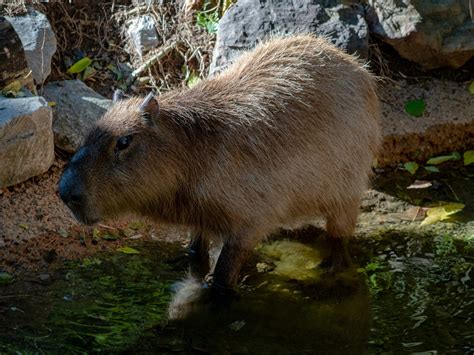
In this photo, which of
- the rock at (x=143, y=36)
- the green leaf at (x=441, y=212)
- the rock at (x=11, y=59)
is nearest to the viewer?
the rock at (x=11, y=59)

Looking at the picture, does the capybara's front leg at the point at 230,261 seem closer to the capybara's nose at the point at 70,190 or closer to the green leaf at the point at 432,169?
the capybara's nose at the point at 70,190

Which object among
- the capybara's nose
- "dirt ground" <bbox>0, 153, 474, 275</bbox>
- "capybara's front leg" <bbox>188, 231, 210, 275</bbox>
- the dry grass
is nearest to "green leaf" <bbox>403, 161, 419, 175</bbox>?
"dirt ground" <bbox>0, 153, 474, 275</bbox>

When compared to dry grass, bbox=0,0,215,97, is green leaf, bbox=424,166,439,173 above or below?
below

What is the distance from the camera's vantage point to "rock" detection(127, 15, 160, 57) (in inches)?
258

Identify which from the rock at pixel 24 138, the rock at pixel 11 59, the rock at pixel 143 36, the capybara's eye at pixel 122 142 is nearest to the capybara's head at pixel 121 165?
the capybara's eye at pixel 122 142

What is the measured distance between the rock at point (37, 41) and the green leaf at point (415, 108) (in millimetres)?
2477

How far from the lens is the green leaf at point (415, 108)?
6.36 meters

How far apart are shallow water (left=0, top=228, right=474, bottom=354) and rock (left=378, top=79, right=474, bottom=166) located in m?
1.02

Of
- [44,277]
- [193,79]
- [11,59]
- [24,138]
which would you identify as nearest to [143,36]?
[193,79]

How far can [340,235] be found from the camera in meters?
5.27

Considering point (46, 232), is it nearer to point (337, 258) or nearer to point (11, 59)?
point (11, 59)

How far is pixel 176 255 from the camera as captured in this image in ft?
17.1

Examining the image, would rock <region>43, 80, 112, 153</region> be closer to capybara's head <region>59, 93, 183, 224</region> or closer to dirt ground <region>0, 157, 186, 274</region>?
dirt ground <region>0, 157, 186, 274</region>

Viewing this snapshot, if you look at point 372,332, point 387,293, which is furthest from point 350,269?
point 372,332
